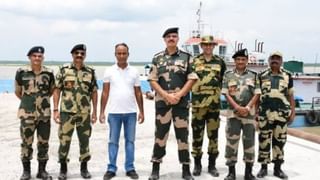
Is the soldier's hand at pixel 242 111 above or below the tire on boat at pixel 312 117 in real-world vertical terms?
above

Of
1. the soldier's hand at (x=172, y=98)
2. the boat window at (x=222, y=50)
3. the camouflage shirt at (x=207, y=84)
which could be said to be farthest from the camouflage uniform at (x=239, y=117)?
the boat window at (x=222, y=50)

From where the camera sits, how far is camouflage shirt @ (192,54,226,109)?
17.7ft

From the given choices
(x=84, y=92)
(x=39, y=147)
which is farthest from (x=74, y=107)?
(x=39, y=147)

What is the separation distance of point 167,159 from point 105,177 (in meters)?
1.46

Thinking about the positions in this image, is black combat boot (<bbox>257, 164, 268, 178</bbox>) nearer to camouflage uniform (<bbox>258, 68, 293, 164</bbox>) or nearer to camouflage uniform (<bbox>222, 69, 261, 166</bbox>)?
camouflage uniform (<bbox>258, 68, 293, 164</bbox>)

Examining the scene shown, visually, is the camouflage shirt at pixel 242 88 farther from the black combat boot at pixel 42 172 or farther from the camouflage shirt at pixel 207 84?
the black combat boot at pixel 42 172

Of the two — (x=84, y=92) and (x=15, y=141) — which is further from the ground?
(x=84, y=92)

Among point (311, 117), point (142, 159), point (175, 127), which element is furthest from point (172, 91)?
point (311, 117)

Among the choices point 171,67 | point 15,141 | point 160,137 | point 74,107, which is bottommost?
point 15,141

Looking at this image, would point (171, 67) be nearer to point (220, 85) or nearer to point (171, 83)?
point (171, 83)

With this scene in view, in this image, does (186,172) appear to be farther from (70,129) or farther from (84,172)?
(70,129)

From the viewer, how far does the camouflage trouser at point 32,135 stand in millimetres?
5059

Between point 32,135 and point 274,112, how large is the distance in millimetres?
2773

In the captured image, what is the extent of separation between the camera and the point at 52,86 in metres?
5.21
